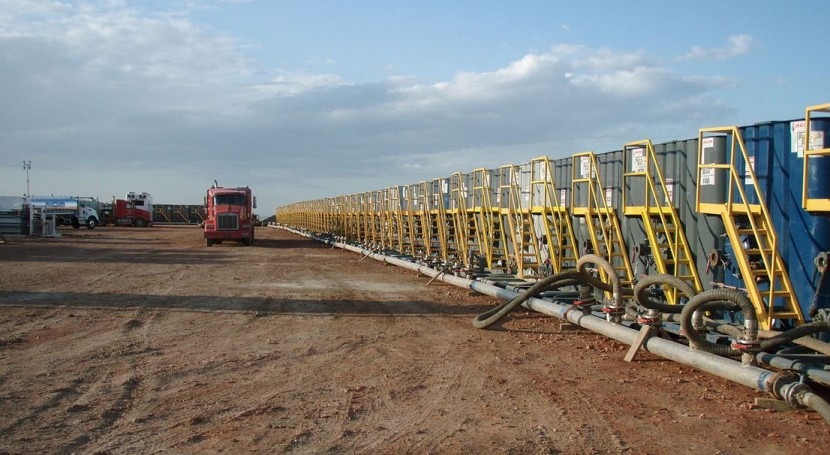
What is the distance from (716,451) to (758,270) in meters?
3.00

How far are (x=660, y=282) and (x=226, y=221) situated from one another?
95.4 ft

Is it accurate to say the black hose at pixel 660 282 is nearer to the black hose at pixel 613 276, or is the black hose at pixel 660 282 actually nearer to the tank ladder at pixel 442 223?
the black hose at pixel 613 276

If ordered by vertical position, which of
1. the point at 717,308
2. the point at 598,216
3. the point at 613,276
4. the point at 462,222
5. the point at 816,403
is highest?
the point at 598,216

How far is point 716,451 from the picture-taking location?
517 centimetres

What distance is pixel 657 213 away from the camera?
957 centimetres

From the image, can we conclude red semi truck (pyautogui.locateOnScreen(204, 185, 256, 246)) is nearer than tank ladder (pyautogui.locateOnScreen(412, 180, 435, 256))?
No

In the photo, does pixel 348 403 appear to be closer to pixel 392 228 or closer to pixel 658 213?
pixel 658 213

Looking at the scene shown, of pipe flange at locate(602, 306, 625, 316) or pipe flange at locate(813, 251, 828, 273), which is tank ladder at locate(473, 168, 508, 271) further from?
pipe flange at locate(813, 251, 828, 273)

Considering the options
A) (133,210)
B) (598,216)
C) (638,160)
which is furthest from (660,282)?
(133,210)

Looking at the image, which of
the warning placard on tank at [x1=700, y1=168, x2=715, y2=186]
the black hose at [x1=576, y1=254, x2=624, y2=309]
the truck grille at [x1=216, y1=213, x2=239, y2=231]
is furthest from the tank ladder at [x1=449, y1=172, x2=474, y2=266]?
the truck grille at [x1=216, y1=213, x2=239, y2=231]

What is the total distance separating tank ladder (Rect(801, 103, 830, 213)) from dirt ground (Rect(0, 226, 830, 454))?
1.82m

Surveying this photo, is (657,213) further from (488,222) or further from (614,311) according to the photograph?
(488,222)

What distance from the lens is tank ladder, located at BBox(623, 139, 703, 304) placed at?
29.5 feet

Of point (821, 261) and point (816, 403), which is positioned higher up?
point (821, 261)
